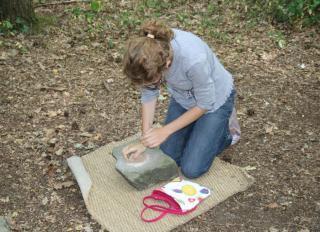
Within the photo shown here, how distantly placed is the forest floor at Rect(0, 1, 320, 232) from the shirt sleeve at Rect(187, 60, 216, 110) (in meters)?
0.71

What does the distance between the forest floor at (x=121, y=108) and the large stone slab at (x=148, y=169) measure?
0.38 meters

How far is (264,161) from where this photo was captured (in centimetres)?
384

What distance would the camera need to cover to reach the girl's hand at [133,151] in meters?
3.49

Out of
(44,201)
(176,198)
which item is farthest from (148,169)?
(44,201)

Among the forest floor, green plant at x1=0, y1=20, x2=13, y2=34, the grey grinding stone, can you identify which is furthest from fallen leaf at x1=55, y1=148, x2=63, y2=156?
green plant at x1=0, y1=20, x2=13, y2=34

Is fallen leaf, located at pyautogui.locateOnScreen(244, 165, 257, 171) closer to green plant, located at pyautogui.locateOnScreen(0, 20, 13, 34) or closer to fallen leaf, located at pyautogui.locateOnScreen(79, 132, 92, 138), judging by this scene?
fallen leaf, located at pyautogui.locateOnScreen(79, 132, 92, 138)

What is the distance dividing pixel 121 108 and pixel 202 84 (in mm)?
1475

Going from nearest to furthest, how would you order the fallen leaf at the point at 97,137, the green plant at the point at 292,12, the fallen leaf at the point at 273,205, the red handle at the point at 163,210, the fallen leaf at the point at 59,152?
the red handle at the point at 163,210
the fallen leaf at the point at 273,205
the fallen leaf at the point at 59,152
the fallen leaf at the point at 97,137
the green plant at the point at 292,12

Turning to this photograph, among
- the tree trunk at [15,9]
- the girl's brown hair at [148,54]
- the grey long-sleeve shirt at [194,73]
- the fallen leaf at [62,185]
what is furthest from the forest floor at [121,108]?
the girl's brown hair at [148,54]

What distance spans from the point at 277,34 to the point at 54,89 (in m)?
2.58

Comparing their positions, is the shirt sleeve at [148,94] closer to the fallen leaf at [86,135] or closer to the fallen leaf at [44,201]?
the fallen leaf at [86,135]

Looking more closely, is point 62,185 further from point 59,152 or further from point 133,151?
point 133,151

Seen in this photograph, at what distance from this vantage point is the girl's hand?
3.49 metres

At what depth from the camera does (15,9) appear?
218 inches
